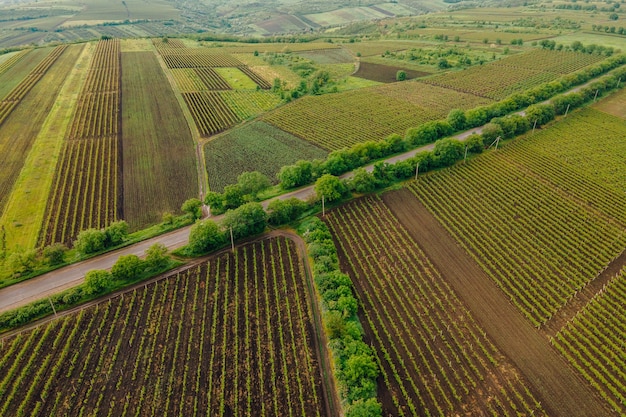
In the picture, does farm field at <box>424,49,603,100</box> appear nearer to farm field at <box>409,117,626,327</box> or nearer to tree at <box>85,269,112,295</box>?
farm field at <box>409,117,626,327</box>

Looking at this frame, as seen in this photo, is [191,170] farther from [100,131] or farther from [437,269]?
[437,269]

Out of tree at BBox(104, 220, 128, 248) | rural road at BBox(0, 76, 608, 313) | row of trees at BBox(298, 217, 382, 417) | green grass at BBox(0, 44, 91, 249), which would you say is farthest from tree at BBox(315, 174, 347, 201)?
green grass at BBox(0, 44, 91, 249)

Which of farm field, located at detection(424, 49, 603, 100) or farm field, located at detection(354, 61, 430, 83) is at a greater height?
farm field, located at detection(354, 61, 430, 83)

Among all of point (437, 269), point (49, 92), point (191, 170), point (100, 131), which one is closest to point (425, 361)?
point (437, 269)

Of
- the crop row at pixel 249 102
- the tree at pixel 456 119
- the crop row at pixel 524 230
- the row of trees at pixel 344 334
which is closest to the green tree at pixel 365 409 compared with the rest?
the row of trees at pixel 344 334

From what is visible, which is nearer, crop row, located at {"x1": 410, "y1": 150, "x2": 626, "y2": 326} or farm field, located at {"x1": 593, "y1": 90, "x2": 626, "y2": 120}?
crop row, located at {"x1": 410, "y1": 150, "x2": 626, "y2": 326}

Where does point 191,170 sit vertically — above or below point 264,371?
above
